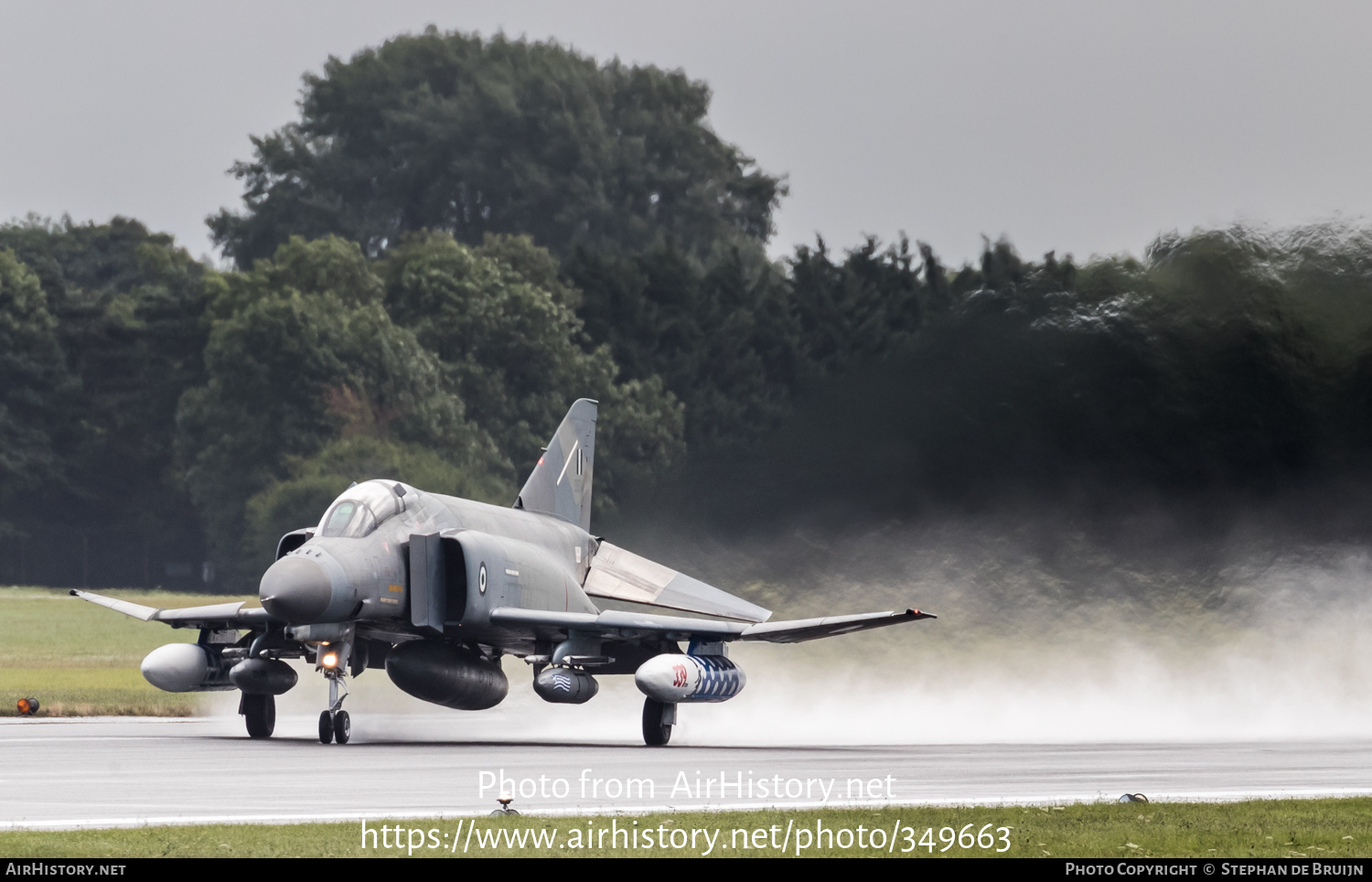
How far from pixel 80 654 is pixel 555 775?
3516cm

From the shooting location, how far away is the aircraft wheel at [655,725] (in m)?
22.7

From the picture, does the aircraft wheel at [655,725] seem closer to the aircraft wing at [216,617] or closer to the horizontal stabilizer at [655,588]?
the horizontal stabilizer at [655,588]

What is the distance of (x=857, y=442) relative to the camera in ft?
96.0

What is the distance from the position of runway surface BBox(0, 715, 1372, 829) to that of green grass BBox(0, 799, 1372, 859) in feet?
2.44

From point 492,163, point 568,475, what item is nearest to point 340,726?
point 568,475

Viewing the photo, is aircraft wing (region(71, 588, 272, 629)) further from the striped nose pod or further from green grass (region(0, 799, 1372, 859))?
green grass (region(0, 799, 1372, 859))

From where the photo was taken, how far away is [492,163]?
104125 millimetres

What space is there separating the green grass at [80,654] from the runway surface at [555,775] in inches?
247

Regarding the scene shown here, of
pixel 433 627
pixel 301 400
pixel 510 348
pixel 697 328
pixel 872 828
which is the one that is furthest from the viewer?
pixel 510 348

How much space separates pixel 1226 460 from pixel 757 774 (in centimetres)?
1244

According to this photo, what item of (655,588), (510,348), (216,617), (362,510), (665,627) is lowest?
(216,617)

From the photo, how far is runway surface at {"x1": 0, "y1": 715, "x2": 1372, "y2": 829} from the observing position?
14.0 metres

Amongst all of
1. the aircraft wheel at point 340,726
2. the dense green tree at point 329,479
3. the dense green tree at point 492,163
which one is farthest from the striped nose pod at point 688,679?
the dense green tree at point 492,163

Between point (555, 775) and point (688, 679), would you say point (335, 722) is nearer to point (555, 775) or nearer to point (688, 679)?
point (688, 679)
